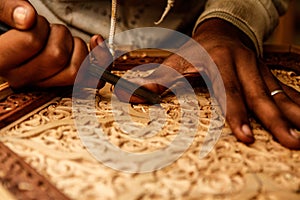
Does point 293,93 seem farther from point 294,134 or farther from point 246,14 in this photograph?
point 246,14

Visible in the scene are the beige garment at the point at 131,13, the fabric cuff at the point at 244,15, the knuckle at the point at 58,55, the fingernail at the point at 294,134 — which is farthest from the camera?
the beige garment at the point at 131,13

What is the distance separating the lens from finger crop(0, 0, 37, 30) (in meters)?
0.73

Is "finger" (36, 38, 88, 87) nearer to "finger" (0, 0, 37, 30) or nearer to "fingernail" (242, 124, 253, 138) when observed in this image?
"finger" (0, 0, 37, 30)

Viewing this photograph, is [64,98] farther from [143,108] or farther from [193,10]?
[193,10]

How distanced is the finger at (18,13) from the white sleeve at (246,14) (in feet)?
1.50

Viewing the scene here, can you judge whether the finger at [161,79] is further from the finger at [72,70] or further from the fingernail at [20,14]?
the fingernail at [20,14]

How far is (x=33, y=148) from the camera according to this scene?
656 millimetres

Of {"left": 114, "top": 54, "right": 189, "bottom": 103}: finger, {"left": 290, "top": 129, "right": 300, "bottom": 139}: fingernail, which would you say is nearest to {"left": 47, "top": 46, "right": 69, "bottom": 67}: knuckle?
{"left": 114, "top": 54, "right": 189, "bottom": 103}: finger

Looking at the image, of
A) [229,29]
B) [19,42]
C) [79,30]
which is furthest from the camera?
[79,30]

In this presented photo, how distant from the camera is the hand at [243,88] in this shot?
2.29 ft

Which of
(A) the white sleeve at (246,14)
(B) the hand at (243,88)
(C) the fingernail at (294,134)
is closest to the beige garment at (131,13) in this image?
(A) the white sleeve at (246,14)

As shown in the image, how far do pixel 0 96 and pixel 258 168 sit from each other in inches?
20.4

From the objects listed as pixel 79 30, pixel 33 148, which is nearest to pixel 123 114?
pixel 33 148

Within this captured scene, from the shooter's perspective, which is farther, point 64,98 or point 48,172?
point 64,98
